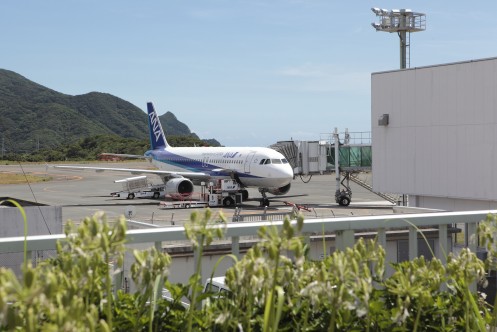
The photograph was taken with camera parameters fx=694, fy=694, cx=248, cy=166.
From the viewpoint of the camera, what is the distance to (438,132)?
25.8m

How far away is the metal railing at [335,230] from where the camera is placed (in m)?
3.16

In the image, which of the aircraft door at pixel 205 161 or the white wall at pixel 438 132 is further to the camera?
the aircraft door at pixel 205 161

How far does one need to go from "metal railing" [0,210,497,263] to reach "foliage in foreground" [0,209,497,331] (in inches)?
17.0

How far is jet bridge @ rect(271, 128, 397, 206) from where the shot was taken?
39.0 m

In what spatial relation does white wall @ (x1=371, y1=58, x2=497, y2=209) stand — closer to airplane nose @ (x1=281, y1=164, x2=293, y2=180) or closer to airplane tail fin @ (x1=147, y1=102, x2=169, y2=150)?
airplane nose @ (x1=281, y1=164, x2=293, y2=180)

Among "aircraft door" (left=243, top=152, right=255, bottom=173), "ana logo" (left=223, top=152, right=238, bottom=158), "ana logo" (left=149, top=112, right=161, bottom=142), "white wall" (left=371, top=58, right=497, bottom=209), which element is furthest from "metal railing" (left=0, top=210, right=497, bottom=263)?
"ana logo" (left=149, top=112, right=161, bottom=142)

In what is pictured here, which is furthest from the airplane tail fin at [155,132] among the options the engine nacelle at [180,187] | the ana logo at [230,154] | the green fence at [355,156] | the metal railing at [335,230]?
the metal railing at [335,230]

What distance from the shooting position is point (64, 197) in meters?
48.0

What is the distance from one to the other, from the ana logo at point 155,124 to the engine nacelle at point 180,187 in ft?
34.6

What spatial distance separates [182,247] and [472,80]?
18053mm

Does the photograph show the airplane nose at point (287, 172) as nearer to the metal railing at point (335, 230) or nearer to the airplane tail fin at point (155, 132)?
the airplane tail fin at point (155, 132)

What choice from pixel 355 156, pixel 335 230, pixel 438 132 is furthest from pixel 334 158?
pixel 335 230

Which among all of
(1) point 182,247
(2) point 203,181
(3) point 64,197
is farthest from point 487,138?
(3) point 64,197

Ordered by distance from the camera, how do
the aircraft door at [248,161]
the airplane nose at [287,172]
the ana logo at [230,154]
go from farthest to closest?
the ana logo at [230,154]
the aircraft door at [248,161]
the airplane nose at [287,172]
